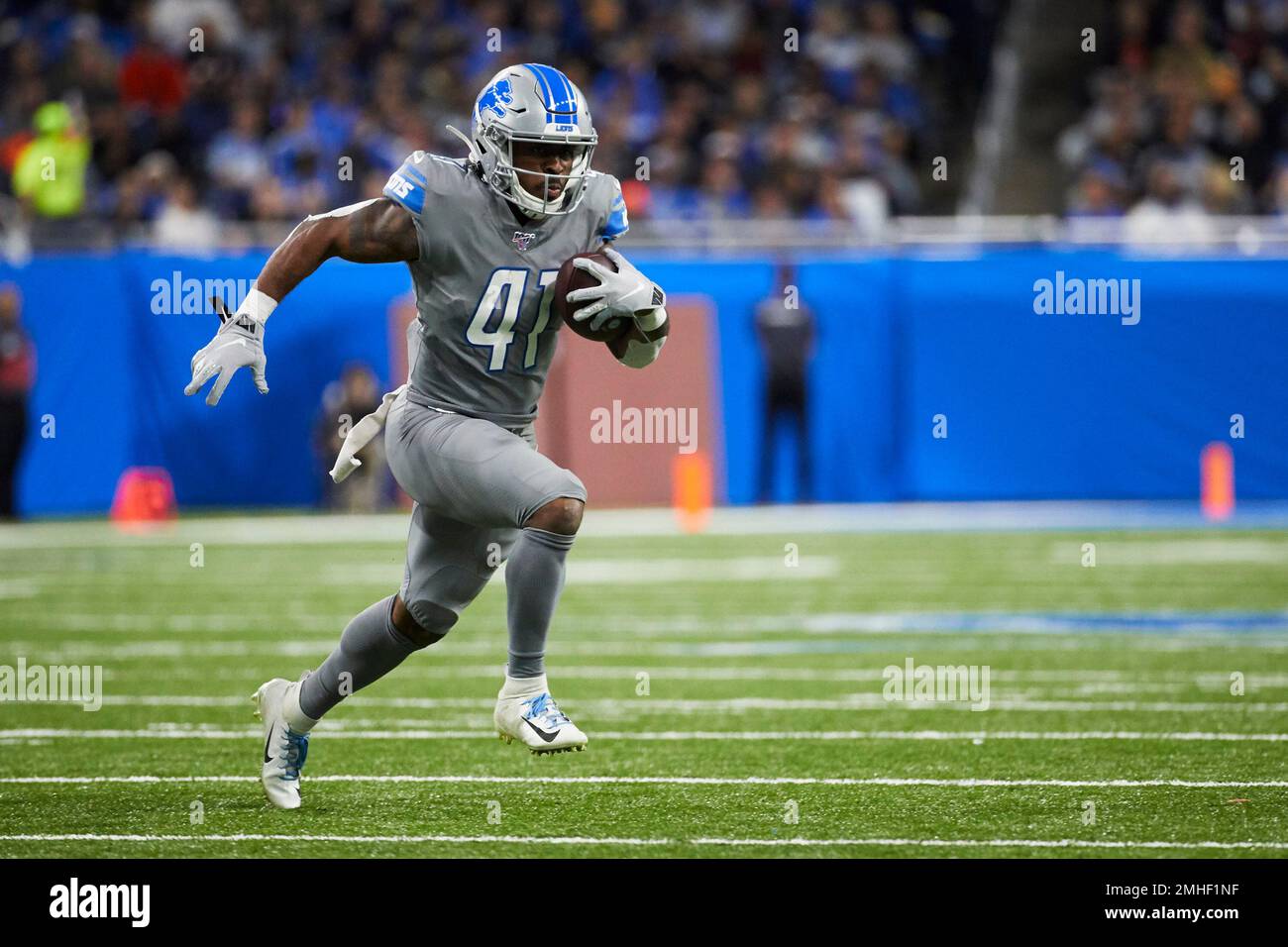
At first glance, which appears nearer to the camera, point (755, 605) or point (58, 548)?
point (755, 605)

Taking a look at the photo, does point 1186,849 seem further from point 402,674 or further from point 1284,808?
point 402,674

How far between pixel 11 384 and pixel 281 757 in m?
9.51

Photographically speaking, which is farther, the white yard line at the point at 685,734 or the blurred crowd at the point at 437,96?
the blurred crowd at the point at 437,96

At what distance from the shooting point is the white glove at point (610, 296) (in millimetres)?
4617

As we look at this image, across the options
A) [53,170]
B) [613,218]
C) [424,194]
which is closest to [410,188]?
[424,194]

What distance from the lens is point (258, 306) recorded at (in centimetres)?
471

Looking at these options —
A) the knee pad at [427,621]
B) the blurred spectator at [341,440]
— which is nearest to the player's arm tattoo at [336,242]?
the knee pad at [427,621]

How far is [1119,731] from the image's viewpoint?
609cm

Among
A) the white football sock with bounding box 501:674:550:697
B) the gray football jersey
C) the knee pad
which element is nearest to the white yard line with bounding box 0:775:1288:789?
the knee pad

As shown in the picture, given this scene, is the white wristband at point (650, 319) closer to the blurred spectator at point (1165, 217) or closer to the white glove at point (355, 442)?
the white glove at point (355, 442)

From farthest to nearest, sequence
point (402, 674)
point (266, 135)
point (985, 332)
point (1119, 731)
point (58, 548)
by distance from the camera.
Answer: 1. point (266, 135)
2. point (985, 332)
3. point (58, 548)
4. point (402, 674)
5. point (1119, 731)

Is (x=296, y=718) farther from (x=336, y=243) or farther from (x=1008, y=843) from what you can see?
(x=1008, y=843)

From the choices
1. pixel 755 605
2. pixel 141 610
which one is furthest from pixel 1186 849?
pixel 141 610

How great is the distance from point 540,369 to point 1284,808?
6.83 feet
